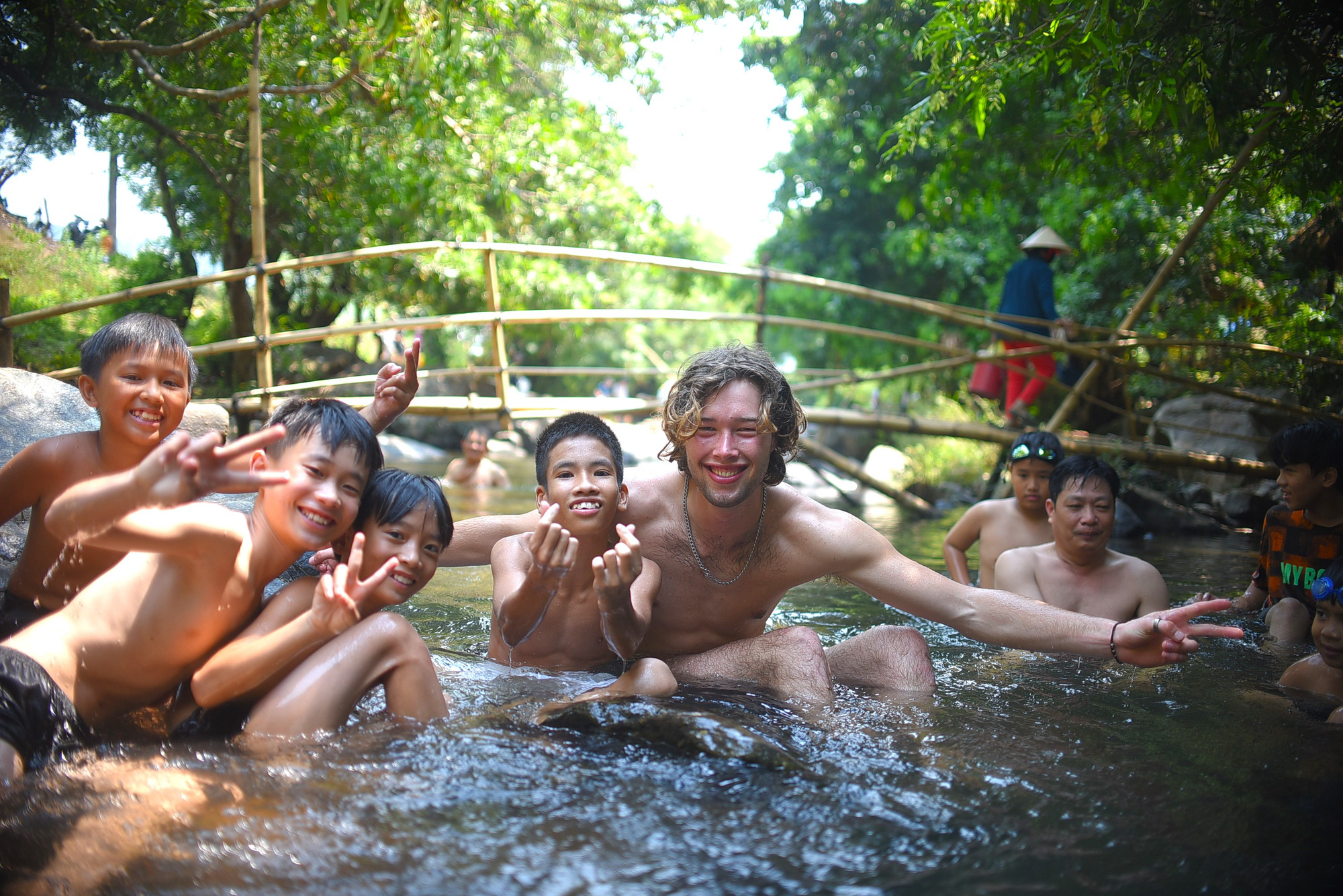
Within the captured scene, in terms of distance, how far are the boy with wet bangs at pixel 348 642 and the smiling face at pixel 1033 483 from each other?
3.60 meters

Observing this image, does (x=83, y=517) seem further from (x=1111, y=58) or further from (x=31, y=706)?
(x=1111, y=58)

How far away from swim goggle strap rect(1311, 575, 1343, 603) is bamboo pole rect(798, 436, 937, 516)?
4990 mm

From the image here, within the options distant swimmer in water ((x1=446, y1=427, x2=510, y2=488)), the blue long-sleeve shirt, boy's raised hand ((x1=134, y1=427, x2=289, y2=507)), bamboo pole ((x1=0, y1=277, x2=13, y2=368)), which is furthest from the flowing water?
distant swimmer in water ((x1=446, y1=427, x2=510, y2=488))

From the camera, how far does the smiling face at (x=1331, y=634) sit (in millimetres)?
3186

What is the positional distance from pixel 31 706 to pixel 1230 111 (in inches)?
202

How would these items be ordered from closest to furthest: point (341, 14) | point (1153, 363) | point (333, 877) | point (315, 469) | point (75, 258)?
point (333, 877)
point (315, 469)
point (341, 14)
point (75, 258)
point (1153, 363)

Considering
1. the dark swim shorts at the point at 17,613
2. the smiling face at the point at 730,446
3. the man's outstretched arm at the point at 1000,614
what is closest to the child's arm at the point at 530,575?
the smiling face at the point at 730,446

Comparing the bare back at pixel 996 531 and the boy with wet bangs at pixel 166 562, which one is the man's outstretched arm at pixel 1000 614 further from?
the bare back at pixel 996 531

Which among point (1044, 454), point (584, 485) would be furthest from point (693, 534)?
point (1044, 454)

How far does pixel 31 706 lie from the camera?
2295mm

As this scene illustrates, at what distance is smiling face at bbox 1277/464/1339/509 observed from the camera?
4020 mm

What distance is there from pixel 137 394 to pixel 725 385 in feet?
6.33

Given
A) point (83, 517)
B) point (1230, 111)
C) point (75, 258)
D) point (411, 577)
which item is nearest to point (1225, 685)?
point (1230, 111)

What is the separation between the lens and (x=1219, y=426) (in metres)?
9.85
